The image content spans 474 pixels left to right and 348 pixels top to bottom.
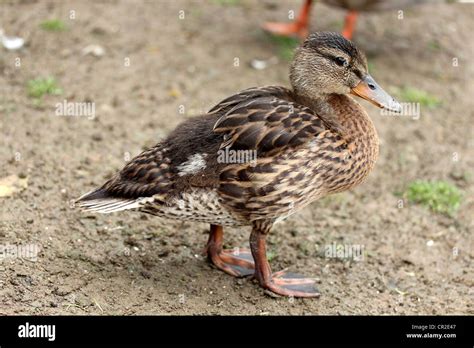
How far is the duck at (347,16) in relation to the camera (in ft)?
29.0

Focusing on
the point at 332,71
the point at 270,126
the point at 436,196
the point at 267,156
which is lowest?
the point at 436,196

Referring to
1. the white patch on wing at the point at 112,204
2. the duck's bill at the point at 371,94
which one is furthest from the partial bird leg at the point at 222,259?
the duck's bill at the point at 371,94

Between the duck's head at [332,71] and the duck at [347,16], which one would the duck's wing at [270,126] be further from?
the duck at [347,16]

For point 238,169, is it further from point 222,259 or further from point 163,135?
point 163,135

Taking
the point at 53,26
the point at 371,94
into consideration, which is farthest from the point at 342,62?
the point at 53,26

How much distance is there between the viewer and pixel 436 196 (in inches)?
264

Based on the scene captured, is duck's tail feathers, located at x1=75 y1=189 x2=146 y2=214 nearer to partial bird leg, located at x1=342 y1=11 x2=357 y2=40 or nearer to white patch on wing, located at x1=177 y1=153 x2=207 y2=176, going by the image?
white patch on wing, located at x1=177 y1=153 x2=207 y2=176

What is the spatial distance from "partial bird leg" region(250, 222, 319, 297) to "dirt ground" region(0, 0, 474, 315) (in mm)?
72

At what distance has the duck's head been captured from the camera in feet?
17.4

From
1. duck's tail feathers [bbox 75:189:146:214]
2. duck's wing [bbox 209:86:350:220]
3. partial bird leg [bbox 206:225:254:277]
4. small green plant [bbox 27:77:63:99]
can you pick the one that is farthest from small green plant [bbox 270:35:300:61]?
duck's tail feathers [bbox 75:189:146:214]

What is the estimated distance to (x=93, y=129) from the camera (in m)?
7.12

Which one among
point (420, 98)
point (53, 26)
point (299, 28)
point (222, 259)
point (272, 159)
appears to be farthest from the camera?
point (299, 28)

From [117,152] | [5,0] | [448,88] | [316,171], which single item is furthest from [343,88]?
[5,0]

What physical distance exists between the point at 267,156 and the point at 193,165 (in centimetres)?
48
